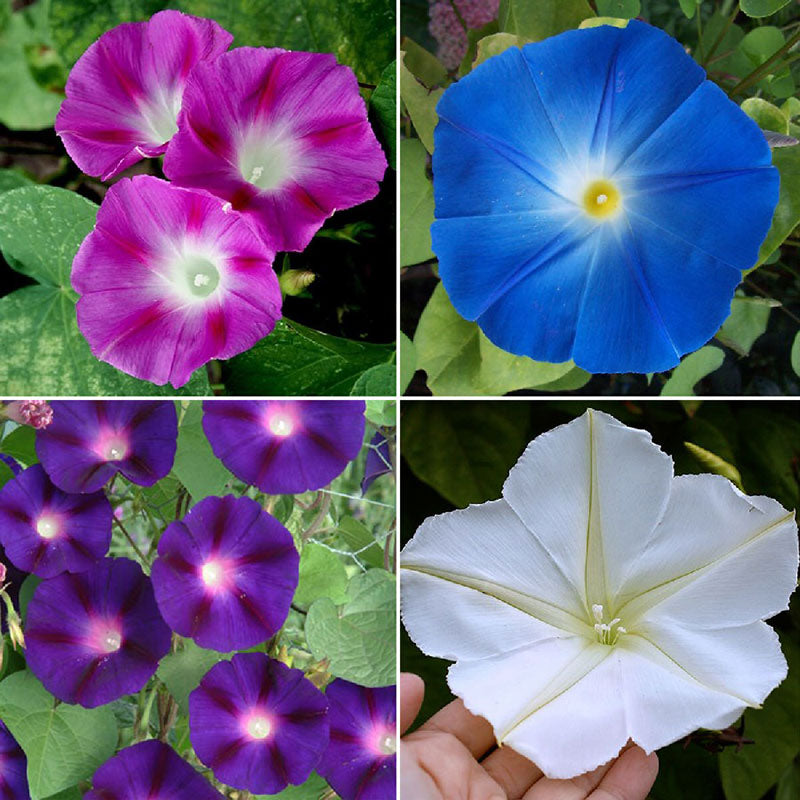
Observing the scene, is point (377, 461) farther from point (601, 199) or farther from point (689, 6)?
point (689, 6)

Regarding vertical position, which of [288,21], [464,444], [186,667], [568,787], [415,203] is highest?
[288,21]

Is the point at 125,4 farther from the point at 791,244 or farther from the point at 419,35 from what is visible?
the point at 791,244

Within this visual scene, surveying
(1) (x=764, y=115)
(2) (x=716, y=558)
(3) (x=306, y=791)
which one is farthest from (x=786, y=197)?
(3) (x=306, y=791)

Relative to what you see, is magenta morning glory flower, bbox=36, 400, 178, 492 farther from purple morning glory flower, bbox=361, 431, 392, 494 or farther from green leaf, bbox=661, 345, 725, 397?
green leaf, bbox=661, 345, 725, 397

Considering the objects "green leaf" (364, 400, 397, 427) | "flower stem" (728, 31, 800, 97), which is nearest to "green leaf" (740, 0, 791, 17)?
"flower stem" (728, 31, 800, 97)

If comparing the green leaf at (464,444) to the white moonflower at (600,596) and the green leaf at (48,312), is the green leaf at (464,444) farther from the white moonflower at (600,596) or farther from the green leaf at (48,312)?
the green leaf at (48,312)
